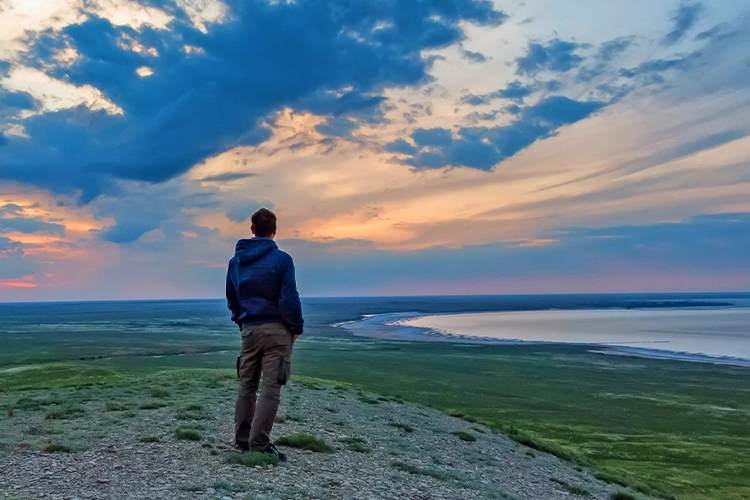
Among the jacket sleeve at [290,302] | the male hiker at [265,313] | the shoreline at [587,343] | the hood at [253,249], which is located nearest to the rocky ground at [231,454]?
the male hiker at [265,313]

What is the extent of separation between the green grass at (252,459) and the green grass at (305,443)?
5.75 ft

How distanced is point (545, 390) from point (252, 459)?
35.0 meters

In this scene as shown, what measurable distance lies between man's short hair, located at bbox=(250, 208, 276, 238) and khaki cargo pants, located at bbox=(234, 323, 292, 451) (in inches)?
57.2

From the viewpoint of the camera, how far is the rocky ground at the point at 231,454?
814 cm

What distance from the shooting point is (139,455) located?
381 inches

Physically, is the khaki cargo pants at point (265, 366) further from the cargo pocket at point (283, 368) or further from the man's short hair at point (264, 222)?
the man's short hair at point (264, 222)

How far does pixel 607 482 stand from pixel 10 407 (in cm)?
1529

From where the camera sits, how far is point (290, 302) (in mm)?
8555

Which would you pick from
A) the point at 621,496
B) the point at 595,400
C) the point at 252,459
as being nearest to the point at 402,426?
the point at 621,496

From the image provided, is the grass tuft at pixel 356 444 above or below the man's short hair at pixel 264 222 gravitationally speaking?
below

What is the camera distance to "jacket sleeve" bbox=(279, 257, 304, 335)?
856 centimetres

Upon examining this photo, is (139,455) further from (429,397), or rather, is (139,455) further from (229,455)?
(429,397)

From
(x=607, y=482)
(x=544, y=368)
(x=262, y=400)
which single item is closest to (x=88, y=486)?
(x=262, y=400)

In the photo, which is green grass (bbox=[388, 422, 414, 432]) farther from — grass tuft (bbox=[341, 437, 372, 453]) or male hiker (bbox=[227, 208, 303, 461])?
male hiker (bbox=[227, 208, 303, 461])
